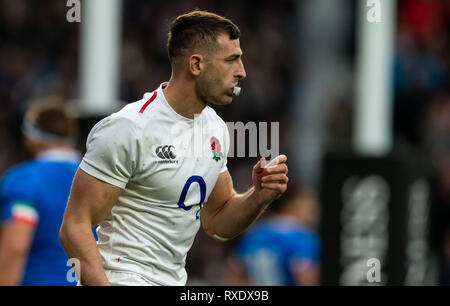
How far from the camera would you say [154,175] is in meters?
3.47

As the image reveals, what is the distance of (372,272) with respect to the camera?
6.71 metres

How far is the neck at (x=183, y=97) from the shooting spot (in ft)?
11.3

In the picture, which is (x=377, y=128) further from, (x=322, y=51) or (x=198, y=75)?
(x=198, y=75)

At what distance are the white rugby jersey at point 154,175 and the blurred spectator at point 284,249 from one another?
503 cm

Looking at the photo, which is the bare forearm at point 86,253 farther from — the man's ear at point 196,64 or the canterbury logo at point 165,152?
the man's ear at point 196,64

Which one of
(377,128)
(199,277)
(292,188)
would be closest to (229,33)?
(292,188)

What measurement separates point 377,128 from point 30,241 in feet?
17.5

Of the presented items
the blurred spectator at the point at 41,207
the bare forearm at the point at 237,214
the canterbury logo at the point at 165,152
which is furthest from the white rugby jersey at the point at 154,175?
the blurred spectator at the point at 41,207

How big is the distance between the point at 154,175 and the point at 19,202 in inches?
85.5

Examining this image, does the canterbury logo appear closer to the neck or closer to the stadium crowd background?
the neck

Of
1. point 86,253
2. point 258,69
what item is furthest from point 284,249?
point 86,253

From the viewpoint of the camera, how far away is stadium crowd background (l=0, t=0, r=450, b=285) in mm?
12120

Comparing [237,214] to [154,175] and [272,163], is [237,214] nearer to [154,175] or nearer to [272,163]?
[272,163]

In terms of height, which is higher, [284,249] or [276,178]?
[276,178]
